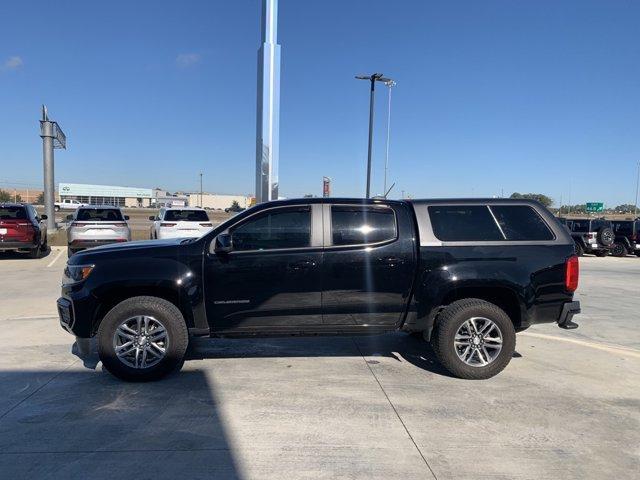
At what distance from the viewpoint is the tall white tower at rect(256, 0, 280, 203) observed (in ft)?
49.8

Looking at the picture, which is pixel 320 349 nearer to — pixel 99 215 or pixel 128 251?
pixel 128 251

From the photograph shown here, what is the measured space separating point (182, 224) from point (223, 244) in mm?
10732

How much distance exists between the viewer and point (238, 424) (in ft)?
13.2

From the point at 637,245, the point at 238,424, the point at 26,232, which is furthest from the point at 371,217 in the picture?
the point at 637,245

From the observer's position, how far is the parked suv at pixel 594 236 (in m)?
21.6

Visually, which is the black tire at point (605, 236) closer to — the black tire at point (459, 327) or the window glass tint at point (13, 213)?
the black tire at point (459, 327)

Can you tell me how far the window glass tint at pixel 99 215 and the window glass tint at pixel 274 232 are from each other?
1104 cm

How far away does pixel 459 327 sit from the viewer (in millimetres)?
5121

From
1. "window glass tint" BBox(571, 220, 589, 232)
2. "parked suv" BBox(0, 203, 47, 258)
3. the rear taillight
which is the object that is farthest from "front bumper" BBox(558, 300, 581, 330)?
"window glass tint" BBox(571, 220, 589, 232)

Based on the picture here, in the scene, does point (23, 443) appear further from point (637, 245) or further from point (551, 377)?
point (637, 245)

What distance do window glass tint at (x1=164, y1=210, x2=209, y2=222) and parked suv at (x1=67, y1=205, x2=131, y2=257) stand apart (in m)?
1.44

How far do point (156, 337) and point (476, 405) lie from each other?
3.13 m

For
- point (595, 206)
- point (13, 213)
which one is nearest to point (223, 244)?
point (13, 213)

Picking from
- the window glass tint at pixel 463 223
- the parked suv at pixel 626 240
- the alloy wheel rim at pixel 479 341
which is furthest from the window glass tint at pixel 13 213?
the parked suv at pixel 626 240
